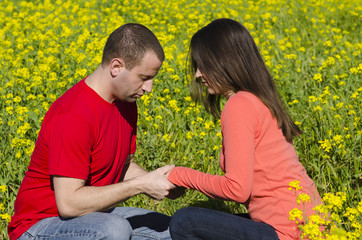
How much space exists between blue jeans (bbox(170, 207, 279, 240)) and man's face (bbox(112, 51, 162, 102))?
689 mm

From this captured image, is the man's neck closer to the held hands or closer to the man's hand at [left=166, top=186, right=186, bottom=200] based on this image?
the held hands

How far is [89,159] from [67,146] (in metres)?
0.17

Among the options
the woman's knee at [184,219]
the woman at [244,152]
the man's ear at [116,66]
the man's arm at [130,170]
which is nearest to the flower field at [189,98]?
the woman at [244,152]

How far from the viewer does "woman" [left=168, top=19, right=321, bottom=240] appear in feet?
8.27

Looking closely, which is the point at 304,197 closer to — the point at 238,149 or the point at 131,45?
the point at 238,149

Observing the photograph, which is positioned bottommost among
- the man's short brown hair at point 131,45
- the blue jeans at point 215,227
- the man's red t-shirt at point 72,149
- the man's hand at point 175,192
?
the blue jeans at point 215,227

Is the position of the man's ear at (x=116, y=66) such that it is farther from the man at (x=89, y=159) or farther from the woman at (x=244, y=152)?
the woman at (x=244, y=152)

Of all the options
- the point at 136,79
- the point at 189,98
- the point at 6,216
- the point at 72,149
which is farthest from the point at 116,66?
the point at 189,98

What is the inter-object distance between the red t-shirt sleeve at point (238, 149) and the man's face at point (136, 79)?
490mm

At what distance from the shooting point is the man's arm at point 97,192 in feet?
8.65

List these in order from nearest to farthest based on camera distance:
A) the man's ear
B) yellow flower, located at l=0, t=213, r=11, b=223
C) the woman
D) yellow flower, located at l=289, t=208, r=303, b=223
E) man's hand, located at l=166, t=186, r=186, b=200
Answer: yellow flower, located at l=289, t=208, r=303, b=223 → the woman → the man's ear → man's hand, located at l=166, t=186, r=186, b=200 → yellow flower, located at l=0, t=213, r=11, b=223

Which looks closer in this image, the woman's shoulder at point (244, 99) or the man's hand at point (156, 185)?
the woman's shoulder at point (244, 99)

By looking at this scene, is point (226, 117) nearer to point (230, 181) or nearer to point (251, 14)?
point (230, 181)

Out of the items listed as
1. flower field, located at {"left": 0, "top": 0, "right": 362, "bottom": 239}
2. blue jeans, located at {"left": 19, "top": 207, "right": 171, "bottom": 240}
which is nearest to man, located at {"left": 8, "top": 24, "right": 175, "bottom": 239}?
blue jeans, located at {"left": 19, "top": 207, "right": 171, "bottom": 240}
